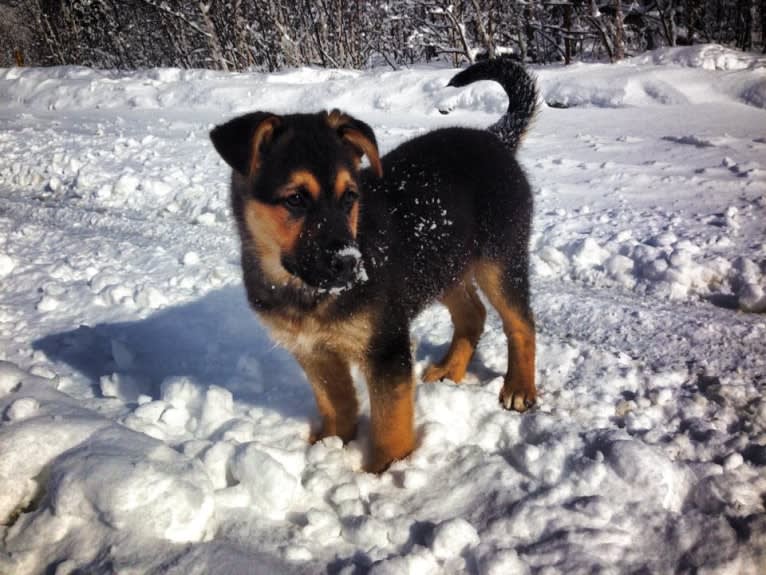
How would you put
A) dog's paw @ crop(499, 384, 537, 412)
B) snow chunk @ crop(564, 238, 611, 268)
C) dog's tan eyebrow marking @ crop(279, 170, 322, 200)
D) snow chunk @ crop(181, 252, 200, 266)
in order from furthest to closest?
snow chunk @ crop(181, 252, 200, 266) → snow chunk @ crop(564, 238, 611, 268) → dog's paw @ crop(499, 384, 537, 412) → dog's tan eyebrow marking @ crop(279, 170, 322, 200)

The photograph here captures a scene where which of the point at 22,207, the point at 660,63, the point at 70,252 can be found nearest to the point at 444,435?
the point at 70,252

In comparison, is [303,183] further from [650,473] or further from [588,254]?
[588,254]

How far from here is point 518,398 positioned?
319 centimetres

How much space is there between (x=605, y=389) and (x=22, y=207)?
24.4 feet

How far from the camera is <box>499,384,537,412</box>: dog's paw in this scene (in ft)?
10.4

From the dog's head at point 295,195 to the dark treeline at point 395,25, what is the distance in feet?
45.7

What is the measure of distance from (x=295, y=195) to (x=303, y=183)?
0.07 m

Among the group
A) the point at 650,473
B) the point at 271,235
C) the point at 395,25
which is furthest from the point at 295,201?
the point at 395,25

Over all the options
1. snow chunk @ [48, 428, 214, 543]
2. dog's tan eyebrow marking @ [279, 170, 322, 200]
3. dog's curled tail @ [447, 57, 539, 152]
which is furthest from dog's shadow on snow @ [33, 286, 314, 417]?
dog's curled tail @ [447, 57, 539, 152]

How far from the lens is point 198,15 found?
68.6 feet

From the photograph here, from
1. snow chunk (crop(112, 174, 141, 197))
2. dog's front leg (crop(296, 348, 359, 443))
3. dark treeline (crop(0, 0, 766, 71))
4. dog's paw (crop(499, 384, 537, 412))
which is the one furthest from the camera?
dark treeline (crop(0, 0, 766, 71))

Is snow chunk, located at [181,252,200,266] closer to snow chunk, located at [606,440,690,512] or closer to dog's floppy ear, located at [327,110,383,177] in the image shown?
dog's floppy ear, located at [327,110,383,177]

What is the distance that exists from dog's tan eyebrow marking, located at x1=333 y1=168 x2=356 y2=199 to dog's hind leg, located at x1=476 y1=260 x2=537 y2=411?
1310mm

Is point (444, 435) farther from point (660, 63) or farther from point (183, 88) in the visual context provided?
point (183, 88)
